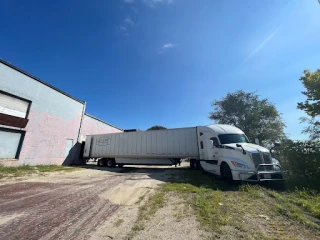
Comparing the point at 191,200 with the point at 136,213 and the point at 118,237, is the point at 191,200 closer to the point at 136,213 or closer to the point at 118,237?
the point at 136,213

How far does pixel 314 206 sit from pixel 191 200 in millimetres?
3445

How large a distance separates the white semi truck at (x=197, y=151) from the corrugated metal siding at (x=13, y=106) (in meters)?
7.31

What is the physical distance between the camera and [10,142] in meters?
12.3

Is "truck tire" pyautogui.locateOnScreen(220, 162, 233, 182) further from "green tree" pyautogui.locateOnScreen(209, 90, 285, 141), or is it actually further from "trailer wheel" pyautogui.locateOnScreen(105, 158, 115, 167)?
"green tree" pyautogui.locateOnScreen(209, 90, 285, 141)

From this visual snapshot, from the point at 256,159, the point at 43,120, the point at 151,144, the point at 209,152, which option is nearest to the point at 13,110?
the point at 43,120

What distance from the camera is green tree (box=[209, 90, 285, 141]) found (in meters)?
25.2

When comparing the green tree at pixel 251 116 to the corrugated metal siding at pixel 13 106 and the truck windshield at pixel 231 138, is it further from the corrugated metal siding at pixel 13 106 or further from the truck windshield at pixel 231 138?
the corrugated metal siding at pixel 13 106

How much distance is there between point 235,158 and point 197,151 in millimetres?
5325

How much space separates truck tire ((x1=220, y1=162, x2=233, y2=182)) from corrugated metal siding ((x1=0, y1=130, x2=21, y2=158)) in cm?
1620

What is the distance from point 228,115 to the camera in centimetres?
3005

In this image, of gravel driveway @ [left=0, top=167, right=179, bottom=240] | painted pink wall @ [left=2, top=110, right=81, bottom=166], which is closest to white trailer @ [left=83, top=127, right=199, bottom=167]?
painted pink wall @ [left=2, top=110, right=81, bottom=166]

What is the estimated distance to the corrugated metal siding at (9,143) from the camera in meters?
11.8

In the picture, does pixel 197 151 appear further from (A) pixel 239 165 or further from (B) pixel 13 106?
(B) pixel 13 106

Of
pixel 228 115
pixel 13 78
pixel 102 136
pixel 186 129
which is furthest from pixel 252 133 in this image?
pixel 13 78
